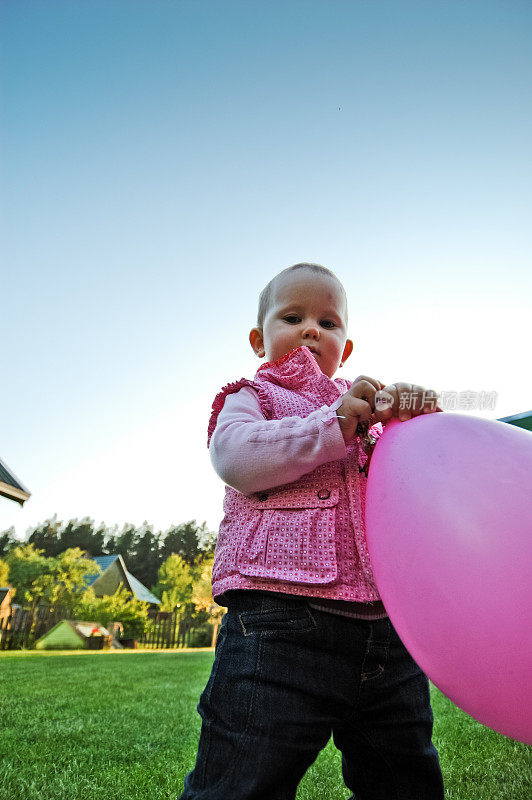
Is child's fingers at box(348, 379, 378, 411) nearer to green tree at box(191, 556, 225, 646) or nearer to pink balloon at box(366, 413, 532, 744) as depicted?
pink balloon at box(366, 413, 532, 744)

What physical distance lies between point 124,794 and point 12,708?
2.30m

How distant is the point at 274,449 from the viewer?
120 centimetres

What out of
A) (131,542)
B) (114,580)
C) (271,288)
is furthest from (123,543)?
(271,288)

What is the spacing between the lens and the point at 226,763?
100cm

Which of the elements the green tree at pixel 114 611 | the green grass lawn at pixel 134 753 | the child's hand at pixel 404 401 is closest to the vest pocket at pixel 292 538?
the child's hand at pixel 404 401

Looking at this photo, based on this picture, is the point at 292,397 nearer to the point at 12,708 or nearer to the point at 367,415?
the point at 367,415

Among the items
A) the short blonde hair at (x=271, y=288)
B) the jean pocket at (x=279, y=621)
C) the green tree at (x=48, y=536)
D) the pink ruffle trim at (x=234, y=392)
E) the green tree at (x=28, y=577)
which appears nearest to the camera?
the jean pocket at (x=279, y=621)

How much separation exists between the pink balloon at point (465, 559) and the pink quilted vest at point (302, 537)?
12 cm

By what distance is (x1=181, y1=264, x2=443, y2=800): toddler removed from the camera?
3.40ft

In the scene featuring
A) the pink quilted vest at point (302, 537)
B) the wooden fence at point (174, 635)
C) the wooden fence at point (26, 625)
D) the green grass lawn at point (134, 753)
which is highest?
the pink quilted vest at point (302, 537)

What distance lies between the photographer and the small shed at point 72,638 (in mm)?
16641

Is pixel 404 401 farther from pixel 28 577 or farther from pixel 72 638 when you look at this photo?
pixel 28 577

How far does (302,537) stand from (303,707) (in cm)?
35

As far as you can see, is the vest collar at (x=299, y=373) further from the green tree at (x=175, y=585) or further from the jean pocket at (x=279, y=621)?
the green tree at (x=175, y=585)
